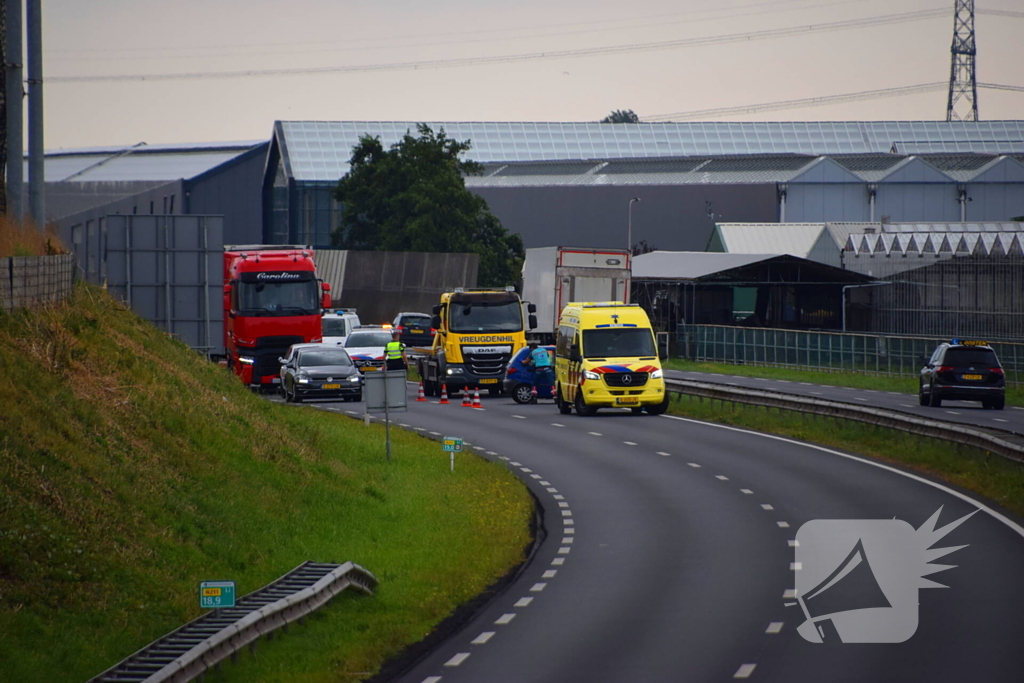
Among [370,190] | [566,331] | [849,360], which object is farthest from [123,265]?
[370,190]

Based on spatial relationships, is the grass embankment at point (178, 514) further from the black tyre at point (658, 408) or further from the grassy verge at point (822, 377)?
the grassy verge at point (822, 377)

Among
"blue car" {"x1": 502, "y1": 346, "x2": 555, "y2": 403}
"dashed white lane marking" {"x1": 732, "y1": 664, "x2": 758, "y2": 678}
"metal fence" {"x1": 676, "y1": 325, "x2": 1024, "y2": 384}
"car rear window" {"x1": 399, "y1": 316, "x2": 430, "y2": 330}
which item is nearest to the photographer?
"dashed white lane marking" {"x1": 732, "y1": 664, "x2": 758, "y2": 678}

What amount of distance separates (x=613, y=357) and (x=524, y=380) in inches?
223

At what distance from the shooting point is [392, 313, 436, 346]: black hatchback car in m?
59.2

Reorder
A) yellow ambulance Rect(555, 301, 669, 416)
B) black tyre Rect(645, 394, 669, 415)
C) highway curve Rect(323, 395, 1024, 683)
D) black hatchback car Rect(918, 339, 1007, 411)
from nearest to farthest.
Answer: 1. highway curve Rect(323, 395, 1024, 683)
2. yellow ambulance Rect(555, 301, 669, 416)
3. black tyre Rect(645, 394, 669, 415)
4. black hatchback car Rect(918, 339, 1007, 411)

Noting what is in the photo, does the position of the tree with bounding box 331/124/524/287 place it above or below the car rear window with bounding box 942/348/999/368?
above

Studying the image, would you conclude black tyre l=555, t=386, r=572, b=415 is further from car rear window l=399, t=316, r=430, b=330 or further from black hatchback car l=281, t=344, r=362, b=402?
car rear window l=399, t=316, r=430, b=330

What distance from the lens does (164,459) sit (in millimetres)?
17922

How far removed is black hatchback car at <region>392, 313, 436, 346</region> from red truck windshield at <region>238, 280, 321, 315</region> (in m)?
16.7

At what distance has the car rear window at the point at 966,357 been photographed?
1463 inches

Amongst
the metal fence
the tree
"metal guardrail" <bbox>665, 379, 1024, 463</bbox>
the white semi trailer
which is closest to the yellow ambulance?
"metal guardrail" <bbox>665, 379, 1024, 463</bbox>

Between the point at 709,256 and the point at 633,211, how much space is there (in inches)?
1136

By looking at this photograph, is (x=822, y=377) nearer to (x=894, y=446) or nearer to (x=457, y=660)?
(x=894, y=446)

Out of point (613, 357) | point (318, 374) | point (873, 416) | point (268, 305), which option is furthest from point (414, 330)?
point (873, 416)
